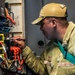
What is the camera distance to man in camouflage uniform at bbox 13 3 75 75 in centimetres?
169

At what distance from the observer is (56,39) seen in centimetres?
186

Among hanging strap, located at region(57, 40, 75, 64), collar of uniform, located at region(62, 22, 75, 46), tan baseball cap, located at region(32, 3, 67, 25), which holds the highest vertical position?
tan baseball cap, located at region(32, 3, 67, 25)

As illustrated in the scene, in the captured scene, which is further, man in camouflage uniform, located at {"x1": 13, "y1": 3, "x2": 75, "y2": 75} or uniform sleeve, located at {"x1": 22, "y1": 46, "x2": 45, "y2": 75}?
uniform sleeve, located at {"x1": 22, "y1": 46, "x2": 45, "y2": 75}

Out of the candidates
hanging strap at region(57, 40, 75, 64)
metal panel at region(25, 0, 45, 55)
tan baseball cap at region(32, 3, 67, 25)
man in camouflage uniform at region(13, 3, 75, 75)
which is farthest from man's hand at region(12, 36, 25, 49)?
metal panel at region(25, 0, 45, 55)

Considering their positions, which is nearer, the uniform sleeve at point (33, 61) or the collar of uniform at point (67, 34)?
the collar of uniform at point (67, 34)

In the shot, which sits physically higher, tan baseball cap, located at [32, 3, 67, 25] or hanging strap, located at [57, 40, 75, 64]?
tan baseball cap, located at [32, 3, 67, 25]

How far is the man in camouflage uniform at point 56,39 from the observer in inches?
66.6

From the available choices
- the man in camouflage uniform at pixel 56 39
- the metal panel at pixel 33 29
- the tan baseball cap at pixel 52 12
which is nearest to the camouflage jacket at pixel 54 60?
the man in camouflage uniform at pixel 56 39

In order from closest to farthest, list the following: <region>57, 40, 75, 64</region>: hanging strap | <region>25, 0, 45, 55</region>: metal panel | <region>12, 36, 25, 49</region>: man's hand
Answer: <region>57, 40, 75, 64</region>: hanging strap, <region>12, 36, 25, 49</region>: man's hand, <region>25, 0, 45, 55</region>: metal panel

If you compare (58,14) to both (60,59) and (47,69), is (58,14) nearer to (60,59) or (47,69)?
(60,59)

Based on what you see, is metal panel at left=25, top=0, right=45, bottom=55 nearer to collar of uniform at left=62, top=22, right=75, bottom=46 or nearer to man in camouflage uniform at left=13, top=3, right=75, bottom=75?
man in camouflage uniform at left=13, top=3, right=75, bottom=75

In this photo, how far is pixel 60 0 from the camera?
2.35 meters

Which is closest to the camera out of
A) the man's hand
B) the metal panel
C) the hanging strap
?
the hanging strap

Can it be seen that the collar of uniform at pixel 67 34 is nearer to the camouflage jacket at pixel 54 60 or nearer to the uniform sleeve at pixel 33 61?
the camouflage jacket at pixel 54 60
